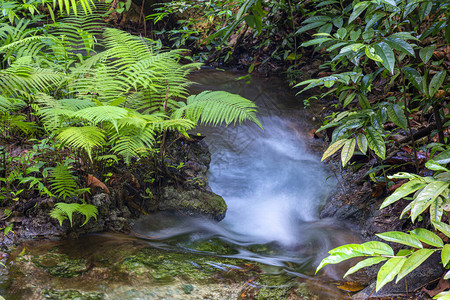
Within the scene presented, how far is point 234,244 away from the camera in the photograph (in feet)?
10.1

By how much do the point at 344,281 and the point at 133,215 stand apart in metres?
1.77

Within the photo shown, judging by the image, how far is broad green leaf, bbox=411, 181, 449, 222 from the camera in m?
1.33

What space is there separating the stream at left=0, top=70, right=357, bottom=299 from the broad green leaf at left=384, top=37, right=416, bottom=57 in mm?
1467

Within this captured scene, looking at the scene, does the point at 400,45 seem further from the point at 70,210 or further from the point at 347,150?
the point at 70,210

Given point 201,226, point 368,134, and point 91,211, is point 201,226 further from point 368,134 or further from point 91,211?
point 368,134

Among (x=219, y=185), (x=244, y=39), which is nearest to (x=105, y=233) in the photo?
(x=219, y=185)

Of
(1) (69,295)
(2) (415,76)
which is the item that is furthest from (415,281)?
(1) (69,295)

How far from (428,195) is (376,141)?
0.60 metres

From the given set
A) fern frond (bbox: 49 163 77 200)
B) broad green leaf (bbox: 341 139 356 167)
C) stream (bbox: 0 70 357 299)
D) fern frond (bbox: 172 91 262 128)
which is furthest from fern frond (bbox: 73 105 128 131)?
broad green leaf (bbox: 341 139 356 167)

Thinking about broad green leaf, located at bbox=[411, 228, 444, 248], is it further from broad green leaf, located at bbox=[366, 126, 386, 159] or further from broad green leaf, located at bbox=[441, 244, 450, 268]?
broad green leaf, located at bbox=[366, 126, 386, 159]

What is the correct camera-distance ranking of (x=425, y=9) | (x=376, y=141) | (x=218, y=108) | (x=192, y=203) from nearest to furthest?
(x=376, y=141) → (x=425, y=9) → (x=218, y=108) → (x=192, y=203)

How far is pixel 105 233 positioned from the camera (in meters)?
2.78

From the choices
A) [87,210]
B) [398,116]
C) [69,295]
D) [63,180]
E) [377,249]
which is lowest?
[69,295]

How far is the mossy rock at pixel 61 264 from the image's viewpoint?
221 cm
